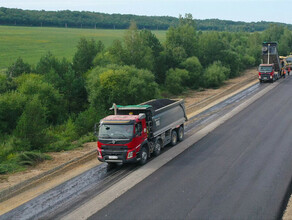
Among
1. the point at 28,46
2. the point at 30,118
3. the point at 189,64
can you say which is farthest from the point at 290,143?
the point at 28,46

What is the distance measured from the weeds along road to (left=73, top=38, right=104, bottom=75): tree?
2743 centimetres

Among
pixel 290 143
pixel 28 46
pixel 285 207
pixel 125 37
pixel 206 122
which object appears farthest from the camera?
pixel 28 46

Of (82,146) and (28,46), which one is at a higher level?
(28,46)

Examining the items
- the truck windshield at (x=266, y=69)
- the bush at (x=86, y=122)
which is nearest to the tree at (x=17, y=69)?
the bush at (x=86, y=122)

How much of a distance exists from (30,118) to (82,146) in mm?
3714

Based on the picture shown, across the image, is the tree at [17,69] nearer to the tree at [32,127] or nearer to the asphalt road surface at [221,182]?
the tree at [32,127]

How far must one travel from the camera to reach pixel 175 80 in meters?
47.5

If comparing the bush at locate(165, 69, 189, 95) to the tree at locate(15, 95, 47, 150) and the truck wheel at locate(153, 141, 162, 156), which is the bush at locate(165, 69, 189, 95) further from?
the truck wheel at locate(153, 141, 162, 156)

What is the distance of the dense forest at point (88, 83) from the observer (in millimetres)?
23812

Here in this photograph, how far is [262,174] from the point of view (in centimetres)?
1739

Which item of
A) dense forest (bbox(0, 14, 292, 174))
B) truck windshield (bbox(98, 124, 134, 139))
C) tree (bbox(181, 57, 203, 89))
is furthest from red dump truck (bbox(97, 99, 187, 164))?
tree (bbox(181, 57, 203, 89))

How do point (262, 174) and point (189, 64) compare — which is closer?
point (262, 174)

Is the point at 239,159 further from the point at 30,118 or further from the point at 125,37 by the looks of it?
the point at 125,37

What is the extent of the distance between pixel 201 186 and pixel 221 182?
1.02m
